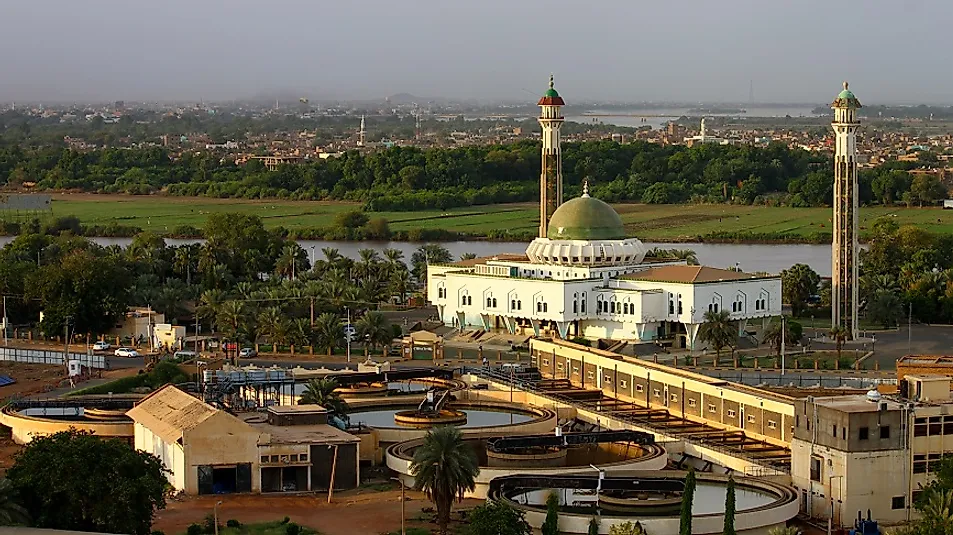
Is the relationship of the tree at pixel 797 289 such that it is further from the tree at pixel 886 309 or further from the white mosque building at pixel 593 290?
the white mosque building at pixel 593 290

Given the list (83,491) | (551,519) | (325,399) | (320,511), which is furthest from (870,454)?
(83,491)

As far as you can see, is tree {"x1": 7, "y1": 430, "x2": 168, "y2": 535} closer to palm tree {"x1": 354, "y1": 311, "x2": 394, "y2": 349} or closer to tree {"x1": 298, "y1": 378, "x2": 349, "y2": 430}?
tree {"x1": 298, "y1": 378, "x2": 349, "y2": 430}

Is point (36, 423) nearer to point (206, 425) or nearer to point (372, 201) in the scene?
point (206, 425)

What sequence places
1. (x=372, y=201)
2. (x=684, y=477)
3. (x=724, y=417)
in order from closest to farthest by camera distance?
(x=684, y=477), (x=724, y=417), (x=372, y=201)

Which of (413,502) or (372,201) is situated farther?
(372,201)

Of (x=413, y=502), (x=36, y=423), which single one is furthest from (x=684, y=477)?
(x=36, y=423)

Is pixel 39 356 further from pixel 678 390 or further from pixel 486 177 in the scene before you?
pixel 486 177

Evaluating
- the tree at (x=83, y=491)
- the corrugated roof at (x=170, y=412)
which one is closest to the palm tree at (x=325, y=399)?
the corrugated roof at (x=170, y=412)
